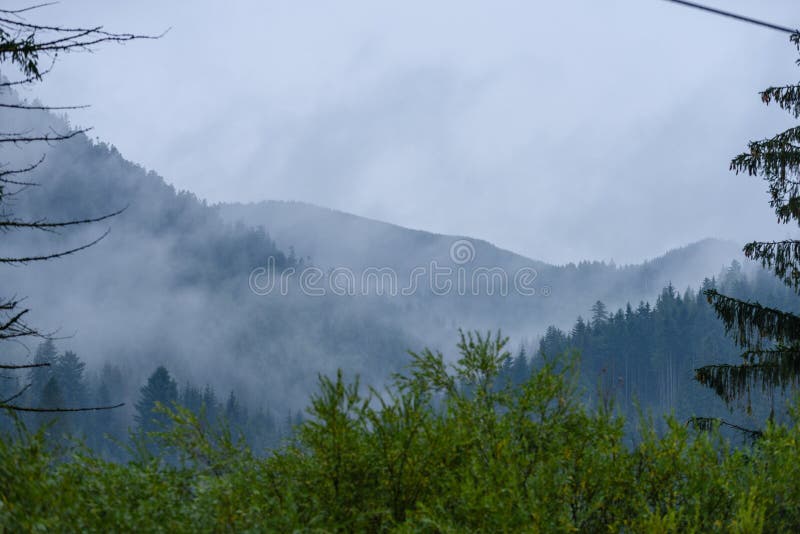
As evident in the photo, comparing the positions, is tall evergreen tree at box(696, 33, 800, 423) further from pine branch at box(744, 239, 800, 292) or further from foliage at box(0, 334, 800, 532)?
foliage at box(0, 334, 800, 532)

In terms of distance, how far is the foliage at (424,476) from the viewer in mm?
4410

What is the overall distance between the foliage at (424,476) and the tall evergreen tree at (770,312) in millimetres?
5208

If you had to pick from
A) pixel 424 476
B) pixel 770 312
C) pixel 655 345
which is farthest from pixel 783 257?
pixel 655 345

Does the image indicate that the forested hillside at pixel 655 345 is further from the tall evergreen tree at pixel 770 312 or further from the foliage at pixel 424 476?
the foliage at pixel 424 476

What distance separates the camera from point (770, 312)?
11.0 metres

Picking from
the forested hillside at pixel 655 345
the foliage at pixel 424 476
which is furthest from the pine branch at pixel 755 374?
the forested hillside at pixel 655 345

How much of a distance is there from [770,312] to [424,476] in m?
8.13

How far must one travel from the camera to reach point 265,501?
475cm

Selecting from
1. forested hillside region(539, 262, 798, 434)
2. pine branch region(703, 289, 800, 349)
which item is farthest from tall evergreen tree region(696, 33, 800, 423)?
forested hillside region(539, 262, 798, 434)

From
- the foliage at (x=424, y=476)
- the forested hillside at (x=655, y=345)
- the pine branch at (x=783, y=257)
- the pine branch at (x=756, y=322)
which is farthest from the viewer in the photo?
the forested hillside at (x=655, y=345)

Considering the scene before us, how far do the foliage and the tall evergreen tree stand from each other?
5208mm

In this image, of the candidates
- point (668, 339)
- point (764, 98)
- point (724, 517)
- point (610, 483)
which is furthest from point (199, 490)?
point (668, 339)

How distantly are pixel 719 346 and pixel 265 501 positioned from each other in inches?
5820

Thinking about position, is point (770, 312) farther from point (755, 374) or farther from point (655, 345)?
point (655, 345)
